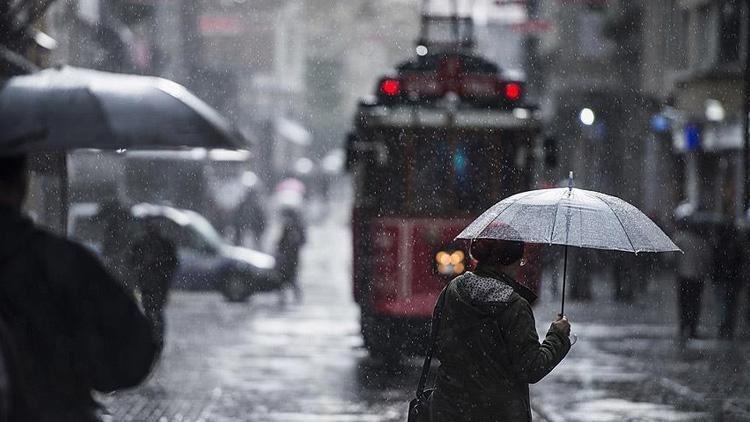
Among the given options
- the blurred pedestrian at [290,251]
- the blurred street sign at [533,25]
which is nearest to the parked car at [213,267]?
the blurred pedestrian at [290,251]

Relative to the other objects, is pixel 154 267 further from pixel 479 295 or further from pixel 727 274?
pixel 479 295

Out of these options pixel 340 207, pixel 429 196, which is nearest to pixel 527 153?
pixel 429 196

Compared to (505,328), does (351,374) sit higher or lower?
lower

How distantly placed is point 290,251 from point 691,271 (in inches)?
398

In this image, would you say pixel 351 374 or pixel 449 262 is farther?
pixel 449 262

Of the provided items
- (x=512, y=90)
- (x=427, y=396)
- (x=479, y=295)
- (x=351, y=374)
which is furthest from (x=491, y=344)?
(x=512, y=90)

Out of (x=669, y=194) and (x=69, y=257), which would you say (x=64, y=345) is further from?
(x=669, y=194)

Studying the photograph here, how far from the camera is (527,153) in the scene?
1691cm

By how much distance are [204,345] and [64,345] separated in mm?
14827

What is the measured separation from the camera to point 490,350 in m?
6.23

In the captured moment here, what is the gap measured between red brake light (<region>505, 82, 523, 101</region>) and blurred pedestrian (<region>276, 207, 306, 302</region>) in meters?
10.9

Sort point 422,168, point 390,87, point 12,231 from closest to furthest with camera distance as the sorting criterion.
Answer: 1. point 12,231
2. point 390,87
3. point 422,168

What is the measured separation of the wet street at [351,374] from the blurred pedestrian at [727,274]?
31 centimetres

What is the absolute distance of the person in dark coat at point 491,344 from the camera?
20.2 ft
